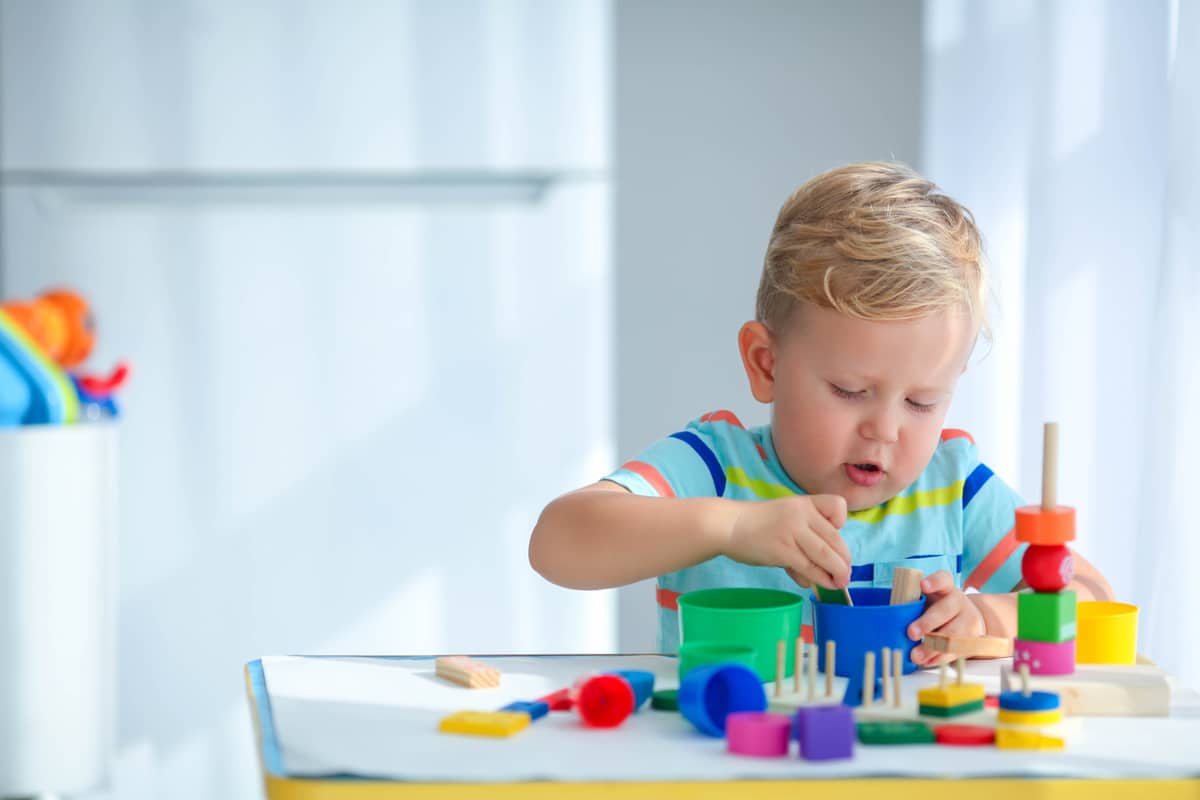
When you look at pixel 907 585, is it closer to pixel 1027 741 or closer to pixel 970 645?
pixel 970 645

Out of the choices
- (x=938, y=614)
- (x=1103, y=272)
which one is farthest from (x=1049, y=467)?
(x=1103, y=272)

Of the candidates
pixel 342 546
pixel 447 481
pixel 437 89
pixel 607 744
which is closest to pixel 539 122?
pixel 437 89

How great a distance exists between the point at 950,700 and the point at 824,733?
0.38 feet

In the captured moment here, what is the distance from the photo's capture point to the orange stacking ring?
2.69ft

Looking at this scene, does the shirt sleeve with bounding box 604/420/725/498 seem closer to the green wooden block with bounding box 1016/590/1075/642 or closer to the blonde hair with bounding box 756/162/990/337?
the blonde hair with bounding box 756/162/990/337

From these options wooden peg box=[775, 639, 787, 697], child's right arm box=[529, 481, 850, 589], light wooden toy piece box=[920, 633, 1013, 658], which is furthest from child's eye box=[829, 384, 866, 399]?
wooden peg box=[775, 639, 787, 697]

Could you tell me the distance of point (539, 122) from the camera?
2.05m

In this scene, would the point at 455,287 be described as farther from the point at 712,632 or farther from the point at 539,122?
the point at 712,632

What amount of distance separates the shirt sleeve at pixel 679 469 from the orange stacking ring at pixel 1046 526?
34 centimetres

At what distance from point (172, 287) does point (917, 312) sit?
51.0 inches

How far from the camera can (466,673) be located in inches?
33.6

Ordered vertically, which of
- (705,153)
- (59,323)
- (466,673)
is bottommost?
(466,673)

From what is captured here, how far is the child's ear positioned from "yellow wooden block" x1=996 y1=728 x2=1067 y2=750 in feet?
1.62

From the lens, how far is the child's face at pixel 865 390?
1.05m
